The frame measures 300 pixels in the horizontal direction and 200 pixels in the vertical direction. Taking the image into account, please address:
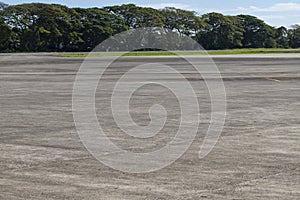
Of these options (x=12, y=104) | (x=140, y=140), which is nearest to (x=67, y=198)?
(x=140, y=140)

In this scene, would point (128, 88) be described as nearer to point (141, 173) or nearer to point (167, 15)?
point (141, 173)

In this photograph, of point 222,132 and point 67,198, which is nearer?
point 67,198

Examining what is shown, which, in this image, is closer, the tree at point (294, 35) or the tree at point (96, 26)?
the tree at point (96, 26)

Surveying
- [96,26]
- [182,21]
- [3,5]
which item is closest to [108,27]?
[96,26]

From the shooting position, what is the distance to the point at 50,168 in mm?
8438

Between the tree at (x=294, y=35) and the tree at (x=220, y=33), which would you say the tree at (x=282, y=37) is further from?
the tree at (x=220, y=33)

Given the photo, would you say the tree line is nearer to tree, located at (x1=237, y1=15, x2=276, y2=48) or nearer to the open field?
tree, located at (x1=237, y1=15, x2=276, y2=48)

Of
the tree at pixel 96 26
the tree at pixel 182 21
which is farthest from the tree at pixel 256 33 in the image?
the tree at pixel 96 26

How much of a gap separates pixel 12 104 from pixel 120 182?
422 inches

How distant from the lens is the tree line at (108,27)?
4466 inches

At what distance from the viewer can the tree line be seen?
113 m

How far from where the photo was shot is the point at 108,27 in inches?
4946

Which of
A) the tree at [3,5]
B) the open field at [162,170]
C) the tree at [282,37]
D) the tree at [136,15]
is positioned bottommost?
the tree at [282,37]

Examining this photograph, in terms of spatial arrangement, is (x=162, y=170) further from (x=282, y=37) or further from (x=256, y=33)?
(x=282, y=37)
